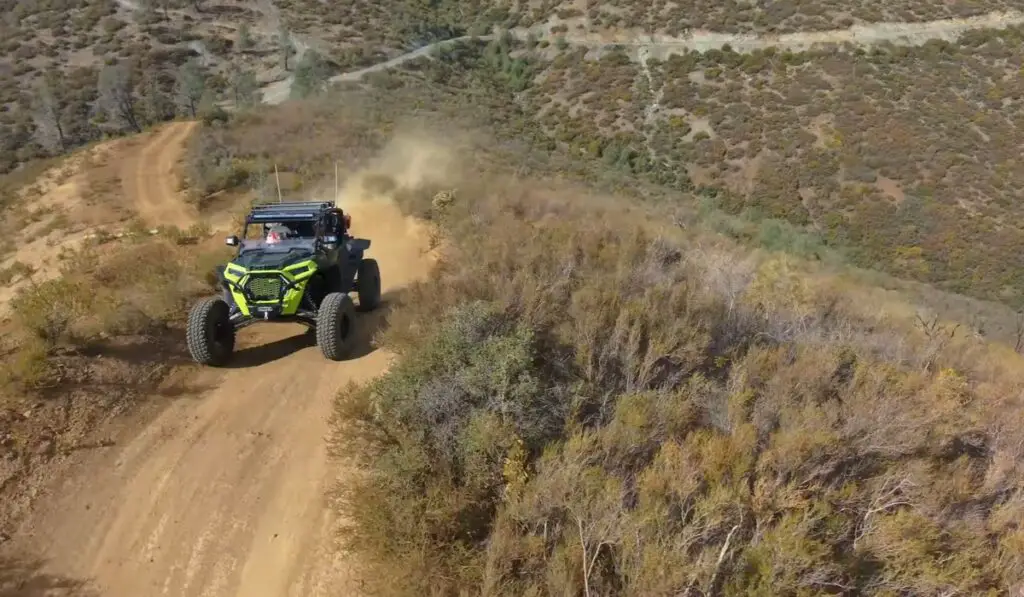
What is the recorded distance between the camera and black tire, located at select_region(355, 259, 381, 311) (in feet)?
35.9

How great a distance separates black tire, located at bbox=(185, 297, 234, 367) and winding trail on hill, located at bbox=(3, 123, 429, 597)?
0.84 feet

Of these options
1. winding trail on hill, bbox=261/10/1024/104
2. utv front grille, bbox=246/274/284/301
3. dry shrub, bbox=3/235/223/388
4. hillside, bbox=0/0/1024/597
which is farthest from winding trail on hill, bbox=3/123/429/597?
winding trail on hill, bbox=261/10/1024/104

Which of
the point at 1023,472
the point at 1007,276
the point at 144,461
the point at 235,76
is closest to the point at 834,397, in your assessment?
the point at 1023,472

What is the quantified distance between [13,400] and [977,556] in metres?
9.79

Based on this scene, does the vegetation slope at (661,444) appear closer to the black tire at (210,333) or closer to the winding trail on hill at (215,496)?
the winding trail on hill at (215,496)

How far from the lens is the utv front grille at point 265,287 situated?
8.61 m

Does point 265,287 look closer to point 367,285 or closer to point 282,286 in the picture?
point 282,286

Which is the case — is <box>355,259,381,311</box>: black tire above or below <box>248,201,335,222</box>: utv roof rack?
below

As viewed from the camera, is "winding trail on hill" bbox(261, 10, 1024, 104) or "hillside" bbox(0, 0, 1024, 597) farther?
"winding trail on hill" bbox(261, 10, 1024, 104)

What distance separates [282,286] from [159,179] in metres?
15.9

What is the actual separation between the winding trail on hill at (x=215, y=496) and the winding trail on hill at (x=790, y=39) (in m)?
36.2

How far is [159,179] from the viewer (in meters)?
21.3

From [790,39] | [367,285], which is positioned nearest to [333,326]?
[367,285]

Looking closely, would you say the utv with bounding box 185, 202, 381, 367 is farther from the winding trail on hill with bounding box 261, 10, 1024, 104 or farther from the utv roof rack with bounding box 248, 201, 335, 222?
the winding trail on hill with bounding box 261, 10, 1024, 104
